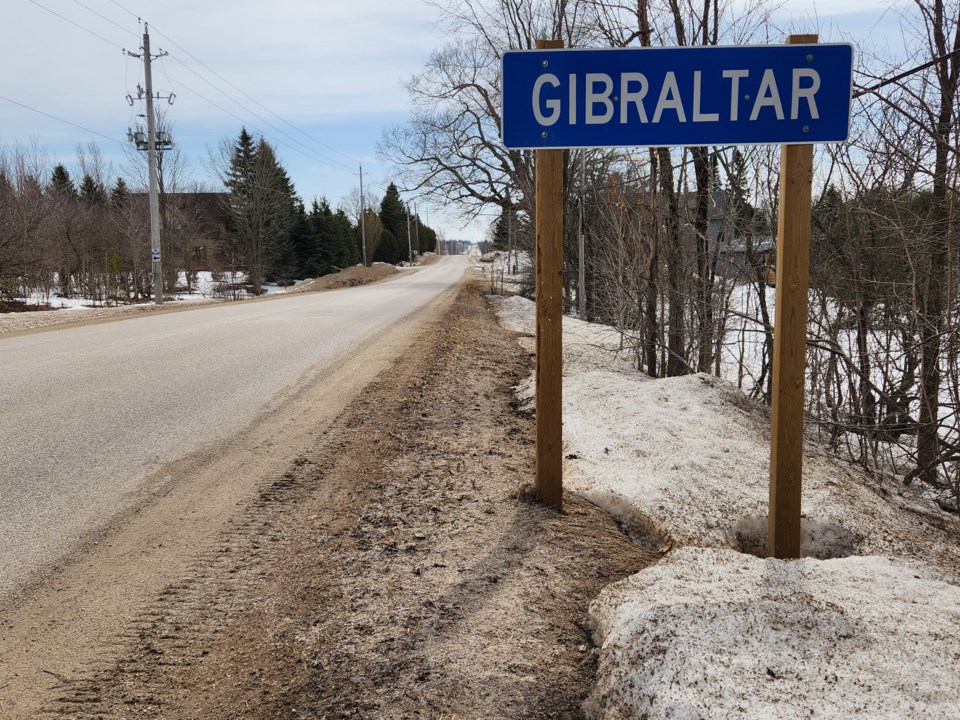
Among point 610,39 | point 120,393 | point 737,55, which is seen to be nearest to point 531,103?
point 737,55

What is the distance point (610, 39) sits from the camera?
9930mm

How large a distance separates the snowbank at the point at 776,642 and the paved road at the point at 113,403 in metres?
2.59

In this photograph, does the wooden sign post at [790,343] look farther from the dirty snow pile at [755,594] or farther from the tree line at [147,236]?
the tree line at [147,236]

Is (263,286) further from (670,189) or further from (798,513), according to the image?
(798,513)

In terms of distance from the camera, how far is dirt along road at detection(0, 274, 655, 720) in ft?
7.48

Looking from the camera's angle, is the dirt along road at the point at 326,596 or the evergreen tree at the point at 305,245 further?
the evergreen tree at the point at 305,245

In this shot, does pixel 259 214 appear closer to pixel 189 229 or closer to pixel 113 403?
pixel 189 229

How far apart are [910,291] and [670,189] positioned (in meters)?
3.72

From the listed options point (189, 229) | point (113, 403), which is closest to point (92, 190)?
point (189, 229)

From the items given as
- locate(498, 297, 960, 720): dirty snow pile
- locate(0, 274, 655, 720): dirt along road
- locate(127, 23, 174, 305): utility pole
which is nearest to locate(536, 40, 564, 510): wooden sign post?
locate(0, 274, 655, 720): dirt along road

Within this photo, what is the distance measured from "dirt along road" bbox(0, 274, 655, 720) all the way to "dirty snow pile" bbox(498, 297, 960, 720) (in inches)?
9.1

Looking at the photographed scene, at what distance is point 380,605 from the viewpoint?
2.78 m

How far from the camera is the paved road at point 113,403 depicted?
3.82 m

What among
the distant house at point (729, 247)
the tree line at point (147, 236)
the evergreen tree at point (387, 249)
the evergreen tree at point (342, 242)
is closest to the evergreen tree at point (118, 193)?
the tree line at point (147, 236)
